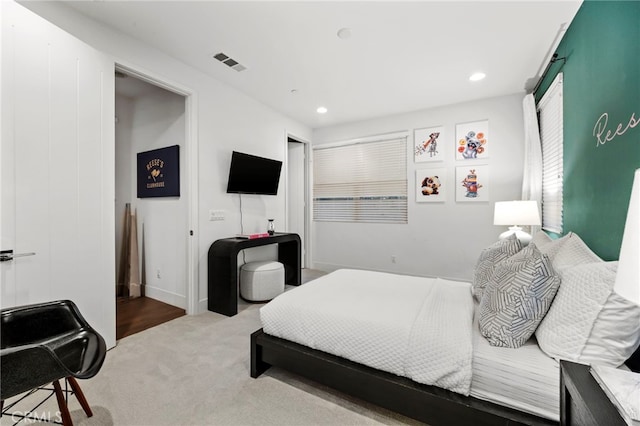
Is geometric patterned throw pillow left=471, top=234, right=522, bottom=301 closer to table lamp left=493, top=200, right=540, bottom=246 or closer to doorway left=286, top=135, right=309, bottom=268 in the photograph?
table lamp left=493, top=200, right=540, bottom=246

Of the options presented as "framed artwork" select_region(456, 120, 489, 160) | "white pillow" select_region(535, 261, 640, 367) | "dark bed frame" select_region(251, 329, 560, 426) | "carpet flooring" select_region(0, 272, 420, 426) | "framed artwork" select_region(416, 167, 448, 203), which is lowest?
"carpet flooring" select_region(0, 272, 420, 426)

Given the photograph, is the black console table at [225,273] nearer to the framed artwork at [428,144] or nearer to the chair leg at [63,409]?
the chair leg at [63,409]

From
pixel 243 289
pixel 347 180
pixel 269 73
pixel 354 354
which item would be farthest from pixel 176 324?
pixel 347 180

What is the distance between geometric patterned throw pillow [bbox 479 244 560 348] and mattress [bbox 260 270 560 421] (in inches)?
2.5

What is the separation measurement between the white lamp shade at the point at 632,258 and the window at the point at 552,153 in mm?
2267

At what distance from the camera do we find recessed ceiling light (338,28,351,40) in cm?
228

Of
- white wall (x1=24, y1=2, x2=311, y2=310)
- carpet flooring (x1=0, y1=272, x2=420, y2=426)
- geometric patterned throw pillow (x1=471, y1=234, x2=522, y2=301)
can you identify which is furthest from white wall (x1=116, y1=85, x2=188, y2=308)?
geometric patterned throw pillow (x1=471, y1=234, x2=522, y2=301)

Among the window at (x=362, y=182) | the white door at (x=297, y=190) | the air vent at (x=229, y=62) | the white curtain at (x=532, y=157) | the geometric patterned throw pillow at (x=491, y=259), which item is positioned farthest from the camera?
the white door at (x=297, y=190)

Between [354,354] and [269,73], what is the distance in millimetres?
2954

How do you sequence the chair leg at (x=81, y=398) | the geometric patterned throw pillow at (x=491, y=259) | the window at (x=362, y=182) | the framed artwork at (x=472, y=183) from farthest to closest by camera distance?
the window at (x=362, y=182) < the framed artwork at (x=472, y=183) < the geometric patterned throw pillow at (x=491, y=259) < the chair leg at (x=81, y=398)

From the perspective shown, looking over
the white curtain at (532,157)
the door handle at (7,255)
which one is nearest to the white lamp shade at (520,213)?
the white curtain at (532,157)

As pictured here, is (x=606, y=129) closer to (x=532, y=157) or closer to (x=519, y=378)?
(x=519, y=378)

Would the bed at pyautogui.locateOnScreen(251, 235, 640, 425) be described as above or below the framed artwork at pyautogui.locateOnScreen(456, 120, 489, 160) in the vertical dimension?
below

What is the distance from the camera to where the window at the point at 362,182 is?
4.35 metres
